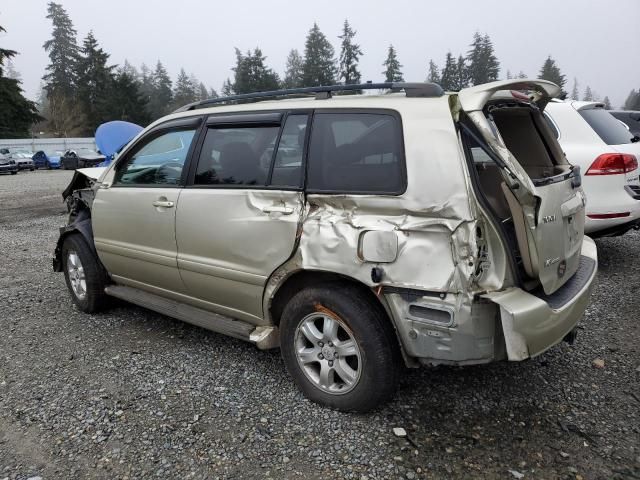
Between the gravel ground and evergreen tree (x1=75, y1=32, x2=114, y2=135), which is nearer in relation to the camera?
the gravel ground

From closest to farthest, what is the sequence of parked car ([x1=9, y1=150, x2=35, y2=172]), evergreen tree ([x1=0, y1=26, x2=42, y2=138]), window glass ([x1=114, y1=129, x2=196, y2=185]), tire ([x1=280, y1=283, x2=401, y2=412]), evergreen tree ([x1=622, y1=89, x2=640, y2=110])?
tire ([x1=280, y1=283, x2=401, y2=412])
window glass ([x1=114, y1=129, x2=196, y2=185])
parked car ([x1=9, y1=150, x2=35, y2=172])
evergreen tree ([x1=0, y1=26, x2=42, y2=138])
evergreen tree ([x1=622, y1=89, x2=640, y2=110])

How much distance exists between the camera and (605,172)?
16.0 ft

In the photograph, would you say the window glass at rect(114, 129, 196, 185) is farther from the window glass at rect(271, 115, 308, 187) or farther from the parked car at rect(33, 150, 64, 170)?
the parked car at rect(33, 150, 64, 170)

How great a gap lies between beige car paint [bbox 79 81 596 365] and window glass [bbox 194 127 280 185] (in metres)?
0.21

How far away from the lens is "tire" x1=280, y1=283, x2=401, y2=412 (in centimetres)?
262

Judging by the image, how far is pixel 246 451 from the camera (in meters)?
2.59

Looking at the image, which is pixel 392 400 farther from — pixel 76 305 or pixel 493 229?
pixel 76 305

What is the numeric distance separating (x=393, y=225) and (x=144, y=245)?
84.5 inches

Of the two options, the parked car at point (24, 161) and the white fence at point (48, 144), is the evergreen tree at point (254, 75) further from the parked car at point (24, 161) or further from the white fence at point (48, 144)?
the parked car at point (24, 161)

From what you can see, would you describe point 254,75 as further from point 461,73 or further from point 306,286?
point 306,286

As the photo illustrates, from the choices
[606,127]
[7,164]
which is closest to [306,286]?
[606,127]

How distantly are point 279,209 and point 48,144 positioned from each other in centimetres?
4344

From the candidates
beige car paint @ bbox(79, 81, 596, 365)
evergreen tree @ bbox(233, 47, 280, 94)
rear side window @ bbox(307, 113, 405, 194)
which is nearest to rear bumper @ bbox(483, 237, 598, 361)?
beige car paint @ bbox(79, 81, 596, 365)

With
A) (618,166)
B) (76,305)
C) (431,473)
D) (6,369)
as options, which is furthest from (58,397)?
(618,166)
